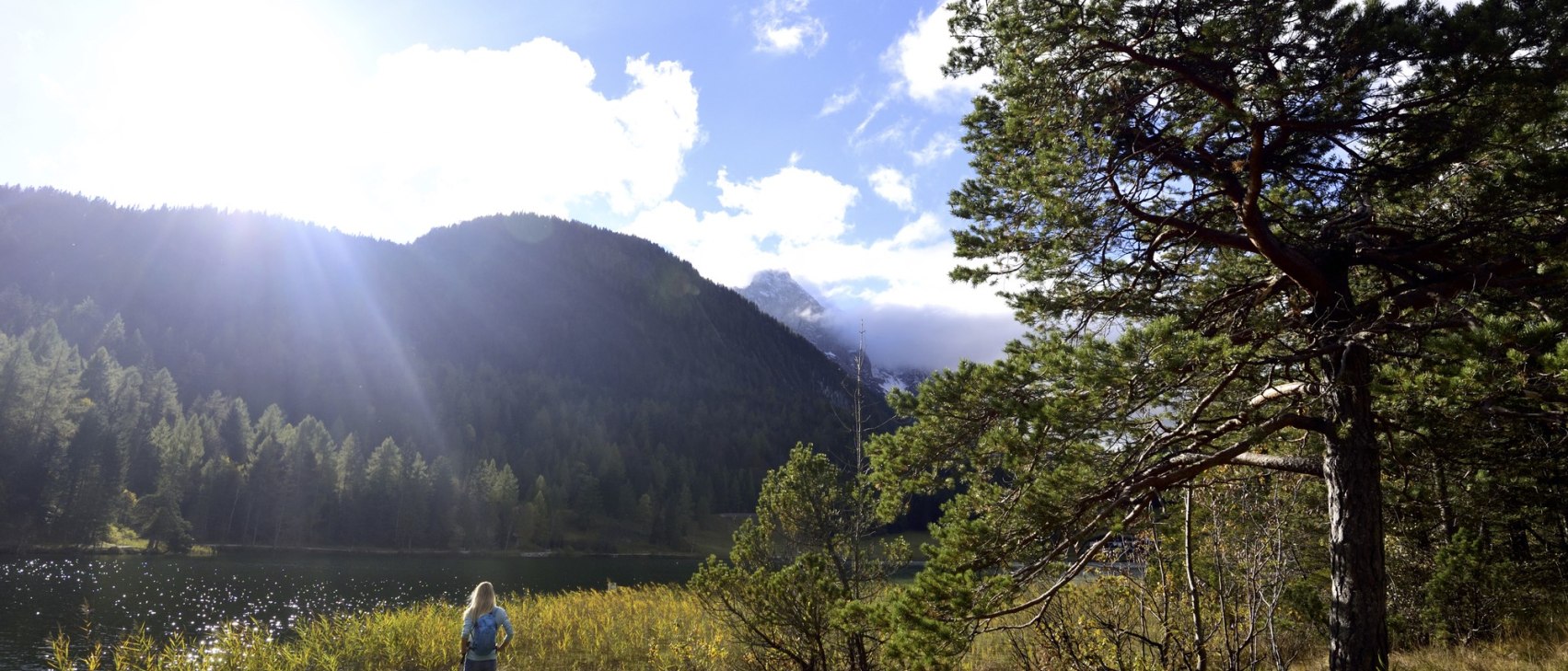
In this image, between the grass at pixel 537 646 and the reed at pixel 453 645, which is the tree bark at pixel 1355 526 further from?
the reed at pixel 453 645

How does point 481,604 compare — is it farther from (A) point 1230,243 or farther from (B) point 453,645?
(A) point 1230,243

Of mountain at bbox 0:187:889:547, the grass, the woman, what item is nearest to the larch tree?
the grass

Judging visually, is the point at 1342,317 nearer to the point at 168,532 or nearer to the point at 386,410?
the point at 168,532

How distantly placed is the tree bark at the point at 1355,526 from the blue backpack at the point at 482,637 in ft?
26.0

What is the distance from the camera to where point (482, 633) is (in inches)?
315

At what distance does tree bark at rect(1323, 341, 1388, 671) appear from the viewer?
18.3ft

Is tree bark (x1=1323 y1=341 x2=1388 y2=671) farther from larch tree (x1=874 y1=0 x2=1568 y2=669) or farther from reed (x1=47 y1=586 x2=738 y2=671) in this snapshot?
A: reed (x1=47 y1=586 x2=738 y2=671)

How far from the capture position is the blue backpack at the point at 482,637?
7.94 meters

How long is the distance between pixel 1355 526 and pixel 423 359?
17765cm

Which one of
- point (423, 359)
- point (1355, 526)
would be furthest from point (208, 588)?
point (423, 359)

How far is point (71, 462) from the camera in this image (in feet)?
159

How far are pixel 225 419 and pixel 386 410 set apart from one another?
4113 centimetres

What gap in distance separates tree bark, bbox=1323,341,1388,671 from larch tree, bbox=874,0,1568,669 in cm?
2

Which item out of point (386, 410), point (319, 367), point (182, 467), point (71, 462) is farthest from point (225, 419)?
point (319, 367)
